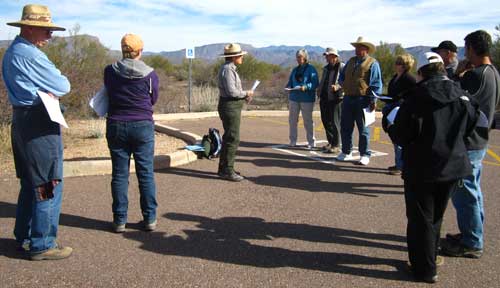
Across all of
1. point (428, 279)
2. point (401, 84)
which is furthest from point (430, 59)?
point (401, 84)

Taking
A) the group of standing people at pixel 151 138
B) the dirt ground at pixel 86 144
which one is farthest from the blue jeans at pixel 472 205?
the dirt ground at pixel 86 144

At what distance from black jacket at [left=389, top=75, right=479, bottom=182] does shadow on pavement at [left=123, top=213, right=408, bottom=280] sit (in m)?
0.98

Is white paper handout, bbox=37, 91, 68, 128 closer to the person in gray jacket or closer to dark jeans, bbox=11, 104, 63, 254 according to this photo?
dark jeans, bbox=11, 104, 63, 254

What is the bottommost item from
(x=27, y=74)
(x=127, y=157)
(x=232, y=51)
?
(x=127, y=157)

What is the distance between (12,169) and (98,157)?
1.36 metres

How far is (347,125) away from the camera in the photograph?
7.79 m

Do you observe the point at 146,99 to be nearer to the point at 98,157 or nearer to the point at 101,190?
the point at 101,190

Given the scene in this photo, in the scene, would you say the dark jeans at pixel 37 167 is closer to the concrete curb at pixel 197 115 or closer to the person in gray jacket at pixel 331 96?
the person in gray jacket at pixel 331 96

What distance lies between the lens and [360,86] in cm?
748

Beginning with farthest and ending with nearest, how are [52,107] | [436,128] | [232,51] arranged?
[232,51] < [52,107] < [436,128]

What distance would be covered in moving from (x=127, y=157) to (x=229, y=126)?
2222 millimetres

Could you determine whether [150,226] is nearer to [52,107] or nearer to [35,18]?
[52,107]

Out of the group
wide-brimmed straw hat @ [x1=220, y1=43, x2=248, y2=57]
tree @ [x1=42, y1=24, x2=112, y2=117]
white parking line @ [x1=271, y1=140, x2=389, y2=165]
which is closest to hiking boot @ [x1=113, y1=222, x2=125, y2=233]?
wide-brimmed straw hat @ [x1=220, y1=43, x2=248, y2=57]

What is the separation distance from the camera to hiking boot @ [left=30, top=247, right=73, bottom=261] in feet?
12.8
